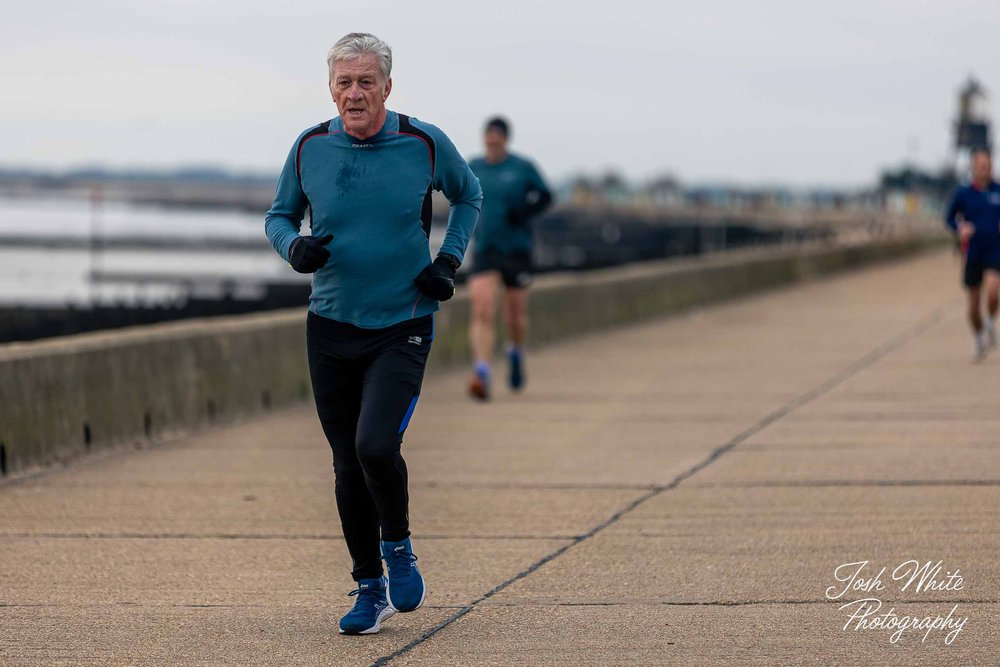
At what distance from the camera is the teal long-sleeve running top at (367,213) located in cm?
608

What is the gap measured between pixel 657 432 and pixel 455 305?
558 centimetres

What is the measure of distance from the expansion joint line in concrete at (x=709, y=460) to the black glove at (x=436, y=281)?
3.68ft

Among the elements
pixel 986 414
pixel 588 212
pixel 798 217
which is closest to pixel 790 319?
pixel 986 414

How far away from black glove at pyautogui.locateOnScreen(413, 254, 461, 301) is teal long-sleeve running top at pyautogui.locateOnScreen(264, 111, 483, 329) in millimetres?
37

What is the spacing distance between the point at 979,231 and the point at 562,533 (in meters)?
9.21

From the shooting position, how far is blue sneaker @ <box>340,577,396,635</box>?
6094 mm

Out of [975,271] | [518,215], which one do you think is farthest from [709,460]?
[975,271]

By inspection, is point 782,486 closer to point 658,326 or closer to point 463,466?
point 463,466

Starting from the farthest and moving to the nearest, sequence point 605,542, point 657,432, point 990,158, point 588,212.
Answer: point 588,212, point 990,158, point 657,432, point 605,542

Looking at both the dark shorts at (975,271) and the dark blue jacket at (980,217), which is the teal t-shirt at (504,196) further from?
the dark shorts at (975,271)

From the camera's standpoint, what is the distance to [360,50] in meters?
5.96

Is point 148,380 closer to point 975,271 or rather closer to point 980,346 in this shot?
point 975,271

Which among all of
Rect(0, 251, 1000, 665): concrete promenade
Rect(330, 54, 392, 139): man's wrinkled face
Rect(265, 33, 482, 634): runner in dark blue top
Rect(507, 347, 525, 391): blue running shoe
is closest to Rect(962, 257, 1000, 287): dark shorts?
Rect(0, 251, 1000, 665): concrete promenade

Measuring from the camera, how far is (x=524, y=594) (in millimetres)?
6801
